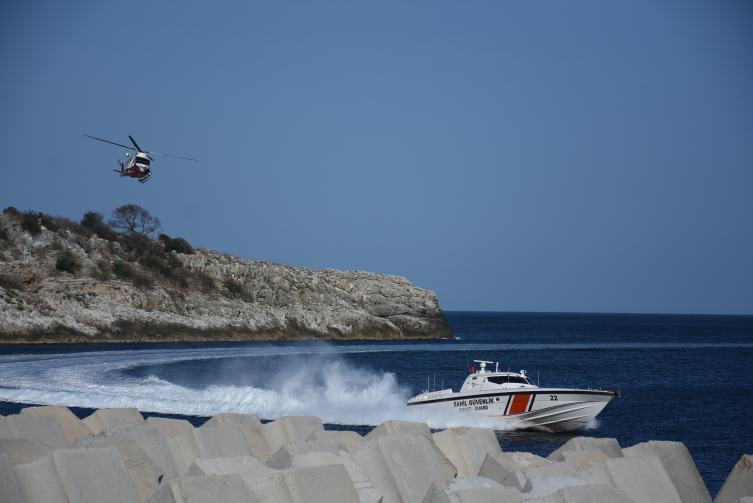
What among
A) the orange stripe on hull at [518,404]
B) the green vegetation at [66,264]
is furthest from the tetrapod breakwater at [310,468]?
the green vegetation at [66,264]

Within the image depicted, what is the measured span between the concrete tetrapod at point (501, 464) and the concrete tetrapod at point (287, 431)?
12.6 feet

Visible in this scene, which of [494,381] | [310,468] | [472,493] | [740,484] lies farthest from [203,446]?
[494,381]

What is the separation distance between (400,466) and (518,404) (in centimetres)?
1677

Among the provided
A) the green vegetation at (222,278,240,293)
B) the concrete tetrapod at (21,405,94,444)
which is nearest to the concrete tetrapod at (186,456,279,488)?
the concrete tetrapod at (21,405,94,444)

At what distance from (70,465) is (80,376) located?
28038 mm

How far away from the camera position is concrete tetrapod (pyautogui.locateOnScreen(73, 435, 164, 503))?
9.74 m

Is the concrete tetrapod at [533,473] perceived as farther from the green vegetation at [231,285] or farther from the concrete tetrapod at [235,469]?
the green vegetation at [231,285]

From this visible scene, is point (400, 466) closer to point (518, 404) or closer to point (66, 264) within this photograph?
point (518, 404)

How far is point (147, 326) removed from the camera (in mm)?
66625

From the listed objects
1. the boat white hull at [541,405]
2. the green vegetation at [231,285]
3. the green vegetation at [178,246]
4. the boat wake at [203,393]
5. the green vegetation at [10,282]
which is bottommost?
the boat wake at [203,393]

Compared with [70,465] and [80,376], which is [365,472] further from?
[80,376]

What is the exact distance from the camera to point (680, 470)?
1164 cm

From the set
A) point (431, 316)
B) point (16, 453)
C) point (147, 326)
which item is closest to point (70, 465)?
point (16, 453)

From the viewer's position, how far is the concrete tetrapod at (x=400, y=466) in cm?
975
